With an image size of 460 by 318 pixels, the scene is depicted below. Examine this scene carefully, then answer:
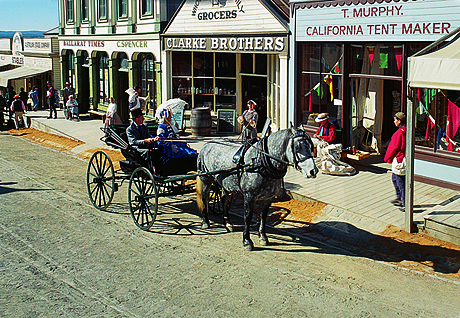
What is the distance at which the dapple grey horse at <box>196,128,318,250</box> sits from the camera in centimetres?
810

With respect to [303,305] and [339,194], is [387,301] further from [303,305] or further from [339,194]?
[339,194]

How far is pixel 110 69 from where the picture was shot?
26.0m

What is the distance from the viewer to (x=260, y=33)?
54.9 feet

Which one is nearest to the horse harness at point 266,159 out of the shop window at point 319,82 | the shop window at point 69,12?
the shop window at point 319,82

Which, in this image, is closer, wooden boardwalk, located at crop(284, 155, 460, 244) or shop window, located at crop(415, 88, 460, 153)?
wooden boardwalk, located at crop(284, 155, 460, 244)

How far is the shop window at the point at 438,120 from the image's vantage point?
37.6 ft

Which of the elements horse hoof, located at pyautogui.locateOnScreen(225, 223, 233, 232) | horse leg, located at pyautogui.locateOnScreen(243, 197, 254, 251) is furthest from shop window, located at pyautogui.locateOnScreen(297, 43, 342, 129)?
horse leg, located at pyautogui.locateOnScreen(243, 197, 254, 251)

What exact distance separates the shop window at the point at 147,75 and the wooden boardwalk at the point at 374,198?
11.1 m

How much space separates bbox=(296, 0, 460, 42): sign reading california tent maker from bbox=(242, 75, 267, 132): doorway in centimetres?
475

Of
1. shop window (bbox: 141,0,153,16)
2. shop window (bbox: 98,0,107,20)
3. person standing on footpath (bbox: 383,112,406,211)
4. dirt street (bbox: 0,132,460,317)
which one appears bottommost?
dirt street (bbox: 0,132,460,317)

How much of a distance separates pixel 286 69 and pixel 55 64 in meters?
21.5

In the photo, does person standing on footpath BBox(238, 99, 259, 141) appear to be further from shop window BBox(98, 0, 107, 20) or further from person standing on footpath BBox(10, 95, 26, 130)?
person standing on footpath BBox(10, 95, 26, 130)

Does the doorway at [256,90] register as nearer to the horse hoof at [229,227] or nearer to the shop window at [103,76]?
the shop window at [103,76]

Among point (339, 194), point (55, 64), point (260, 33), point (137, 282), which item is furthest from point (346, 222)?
point (55, 64)
